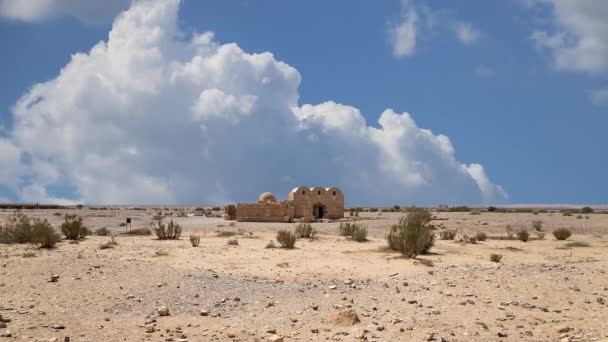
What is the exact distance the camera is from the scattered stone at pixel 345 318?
807 cm

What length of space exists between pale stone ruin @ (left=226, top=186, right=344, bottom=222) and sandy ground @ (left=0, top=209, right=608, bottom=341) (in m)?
27.5

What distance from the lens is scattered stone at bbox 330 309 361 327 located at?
26.5 ft

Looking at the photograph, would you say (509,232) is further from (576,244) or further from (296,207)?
(296,207)

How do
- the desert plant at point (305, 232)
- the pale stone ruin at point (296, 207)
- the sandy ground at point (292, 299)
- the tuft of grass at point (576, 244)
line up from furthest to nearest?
the pale stone ruin at point (296, 207) < the desert plant at point (305, 232) < the tuft of grass at point (576, 244) < the sandy ground at point (292, 299)

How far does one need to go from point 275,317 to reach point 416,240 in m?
8.55

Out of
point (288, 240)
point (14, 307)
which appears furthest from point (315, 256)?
point (14, 307)

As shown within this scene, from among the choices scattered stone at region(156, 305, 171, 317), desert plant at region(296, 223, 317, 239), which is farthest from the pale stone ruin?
scattered stone at region(156, 305, 171, 317)

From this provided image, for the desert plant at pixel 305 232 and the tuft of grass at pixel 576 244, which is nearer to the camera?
the tuft of grass at pixel 576 244

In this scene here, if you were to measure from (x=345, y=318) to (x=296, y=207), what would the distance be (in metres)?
37.6

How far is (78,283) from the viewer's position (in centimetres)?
1043

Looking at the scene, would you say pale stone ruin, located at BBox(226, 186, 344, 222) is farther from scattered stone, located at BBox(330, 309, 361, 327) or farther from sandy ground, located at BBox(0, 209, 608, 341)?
scattered stone, located at BBox(330, 309, 361, 327)

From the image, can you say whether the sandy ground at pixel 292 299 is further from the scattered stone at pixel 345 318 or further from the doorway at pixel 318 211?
the doorway at pixel 318 211

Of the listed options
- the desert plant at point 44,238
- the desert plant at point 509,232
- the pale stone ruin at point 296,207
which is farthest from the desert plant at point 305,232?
the pale stone ruin at point 296,207

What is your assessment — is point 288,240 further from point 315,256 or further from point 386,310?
point 386,310
